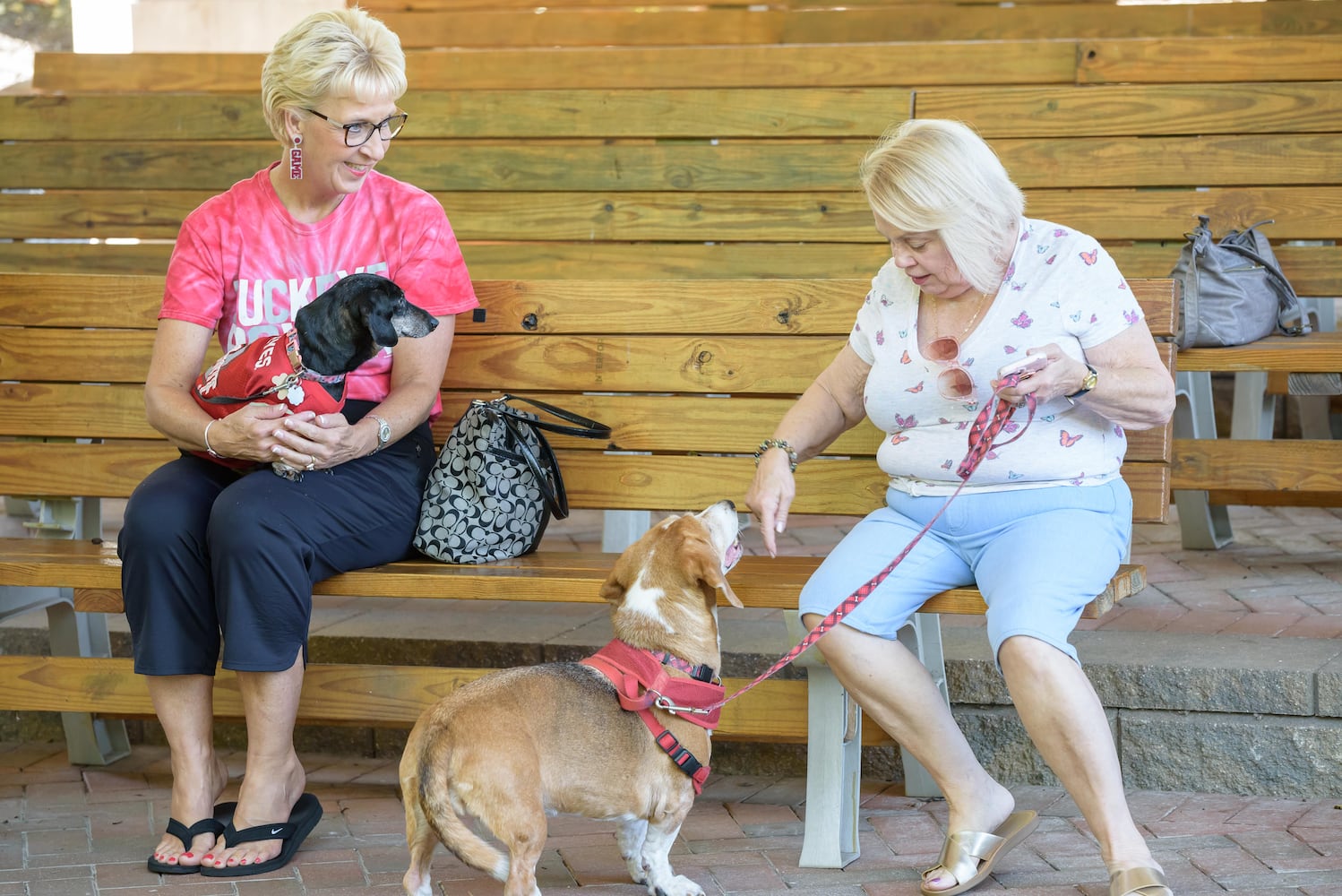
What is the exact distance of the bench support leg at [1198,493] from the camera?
4.70 m

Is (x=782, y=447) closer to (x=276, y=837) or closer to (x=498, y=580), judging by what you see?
(x=498, y=580)

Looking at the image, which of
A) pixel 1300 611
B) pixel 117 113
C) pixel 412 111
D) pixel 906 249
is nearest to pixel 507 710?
pixel 906 249

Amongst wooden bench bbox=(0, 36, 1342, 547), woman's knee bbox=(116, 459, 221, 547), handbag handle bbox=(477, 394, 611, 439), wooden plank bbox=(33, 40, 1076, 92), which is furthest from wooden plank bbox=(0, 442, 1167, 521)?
wooden plank bbox=(33, 40, 1076, 92)

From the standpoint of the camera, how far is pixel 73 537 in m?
3.98

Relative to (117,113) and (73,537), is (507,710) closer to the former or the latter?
(73,537)

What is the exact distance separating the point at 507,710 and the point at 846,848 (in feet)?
2.92

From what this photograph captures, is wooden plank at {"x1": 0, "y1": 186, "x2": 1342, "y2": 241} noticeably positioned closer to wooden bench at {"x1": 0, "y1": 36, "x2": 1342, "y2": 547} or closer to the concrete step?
wooden bench at {"x1": 0, "y1": 36, "x2": 1342, "y2": 547}

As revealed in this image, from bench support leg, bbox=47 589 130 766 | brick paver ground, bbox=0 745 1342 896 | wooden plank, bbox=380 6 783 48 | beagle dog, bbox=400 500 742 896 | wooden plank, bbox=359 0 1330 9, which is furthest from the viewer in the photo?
wooden plank, bbox=359 0 1330 9

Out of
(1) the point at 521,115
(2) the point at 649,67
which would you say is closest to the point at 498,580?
(1) the point at 521,115

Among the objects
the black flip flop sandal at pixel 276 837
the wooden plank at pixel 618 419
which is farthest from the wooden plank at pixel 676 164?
the black flip flop sandal at pixel 276 837

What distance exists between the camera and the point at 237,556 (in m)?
2.98

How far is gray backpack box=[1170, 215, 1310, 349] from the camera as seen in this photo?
4000 millimetres

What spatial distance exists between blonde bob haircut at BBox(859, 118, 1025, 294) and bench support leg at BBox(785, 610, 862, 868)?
2.88ft

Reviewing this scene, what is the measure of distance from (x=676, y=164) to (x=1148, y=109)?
162 centimetres
